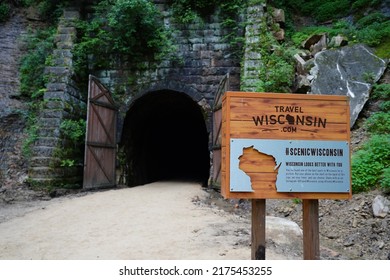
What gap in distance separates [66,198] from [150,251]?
13.2 feet

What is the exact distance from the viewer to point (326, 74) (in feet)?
24.9

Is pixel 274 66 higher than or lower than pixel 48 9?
lower

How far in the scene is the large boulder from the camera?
23.3ft

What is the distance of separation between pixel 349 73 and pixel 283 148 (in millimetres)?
5756

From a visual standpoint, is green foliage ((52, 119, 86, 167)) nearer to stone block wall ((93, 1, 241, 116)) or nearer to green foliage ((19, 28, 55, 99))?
stone block wall ((93, 1, 241, 116))

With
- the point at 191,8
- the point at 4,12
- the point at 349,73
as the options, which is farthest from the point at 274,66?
Answer: the point at 4,12

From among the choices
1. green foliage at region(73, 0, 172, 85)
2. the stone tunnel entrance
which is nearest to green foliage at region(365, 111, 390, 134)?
the stone tunnel entrance

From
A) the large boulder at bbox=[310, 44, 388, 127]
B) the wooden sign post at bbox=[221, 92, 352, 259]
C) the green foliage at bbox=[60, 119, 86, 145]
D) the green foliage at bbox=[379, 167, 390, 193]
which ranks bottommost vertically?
the green foliage at bbox=[379, 167, 390, 193]

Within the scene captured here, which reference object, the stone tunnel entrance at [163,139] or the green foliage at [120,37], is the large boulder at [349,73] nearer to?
the stone tunnel entrance at [163,139]

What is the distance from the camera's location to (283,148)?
2725 mm

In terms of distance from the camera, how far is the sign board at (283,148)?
270cm

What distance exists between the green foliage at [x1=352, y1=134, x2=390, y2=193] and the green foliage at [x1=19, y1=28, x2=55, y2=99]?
25.6 ft

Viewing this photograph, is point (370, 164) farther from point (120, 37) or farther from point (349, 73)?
point (120, 37)

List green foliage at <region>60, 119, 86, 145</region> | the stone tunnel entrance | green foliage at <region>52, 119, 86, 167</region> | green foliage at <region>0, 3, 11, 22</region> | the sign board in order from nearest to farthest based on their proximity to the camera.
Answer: the sign board, green foliage at <region>52, 119, 86, 167</region>, green foliage at <region>60, 119, 86, 145</region>, the stone tunnel entrance, green foliage at <region>0, 3, 11, 22</region>
